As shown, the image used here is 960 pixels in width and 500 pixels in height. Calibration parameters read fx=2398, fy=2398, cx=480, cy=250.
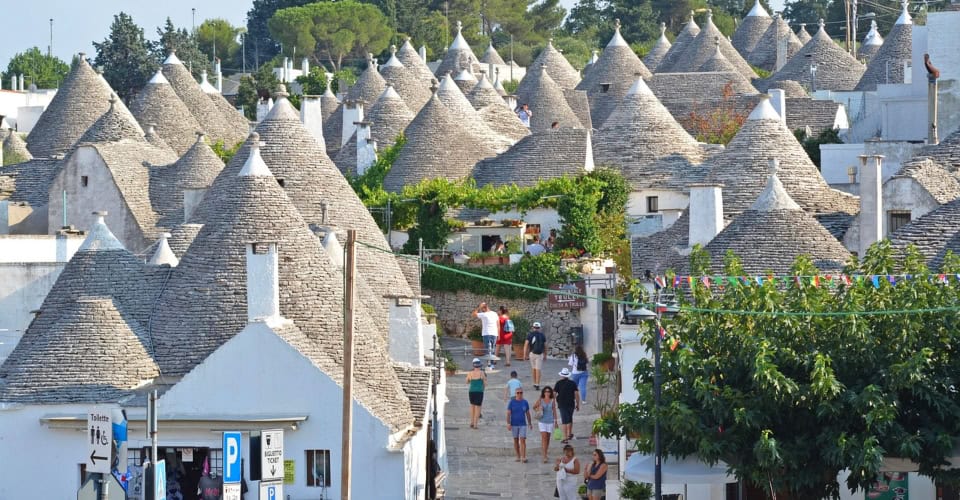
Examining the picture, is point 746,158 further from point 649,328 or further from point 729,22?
point 729,22

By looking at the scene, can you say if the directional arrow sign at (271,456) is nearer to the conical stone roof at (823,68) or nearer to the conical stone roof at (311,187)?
the conical stone roof at (311,187)

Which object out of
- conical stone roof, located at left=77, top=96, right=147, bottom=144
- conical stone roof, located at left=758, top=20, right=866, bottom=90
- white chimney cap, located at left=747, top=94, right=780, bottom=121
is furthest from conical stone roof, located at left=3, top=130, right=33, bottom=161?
conical stone roof, located at left=758, top=20, right=866, bottom=90

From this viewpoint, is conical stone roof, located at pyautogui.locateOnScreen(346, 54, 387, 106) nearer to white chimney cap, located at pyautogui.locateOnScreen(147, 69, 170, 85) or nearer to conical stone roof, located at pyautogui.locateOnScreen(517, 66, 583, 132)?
conical stone roof, located at pyautogui.locateOnScreen(517, 66, 583, 132)

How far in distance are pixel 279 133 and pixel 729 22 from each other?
69.3m

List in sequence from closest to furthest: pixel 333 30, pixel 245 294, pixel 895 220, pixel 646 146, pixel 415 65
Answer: pixel 245 294, pixel 895 220, pixel 646 146, pixel 415 65, pixel 333 30

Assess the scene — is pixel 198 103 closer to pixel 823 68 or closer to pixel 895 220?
pixel 823 68

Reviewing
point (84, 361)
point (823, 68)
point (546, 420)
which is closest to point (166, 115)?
point (823, 68)

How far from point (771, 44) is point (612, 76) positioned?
1452 centimetres

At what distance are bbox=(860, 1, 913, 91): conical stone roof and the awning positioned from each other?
3806 centimetres

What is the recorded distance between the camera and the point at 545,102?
65.4 meters

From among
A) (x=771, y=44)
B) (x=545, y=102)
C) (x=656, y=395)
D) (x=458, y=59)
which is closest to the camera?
(x=656, y=395)

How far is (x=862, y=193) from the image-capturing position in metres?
35.6

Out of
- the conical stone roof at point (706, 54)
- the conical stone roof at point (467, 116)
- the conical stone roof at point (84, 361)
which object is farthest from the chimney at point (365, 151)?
the conical stone roof at point (84, 361)

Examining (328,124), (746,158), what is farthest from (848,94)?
(746,158)
